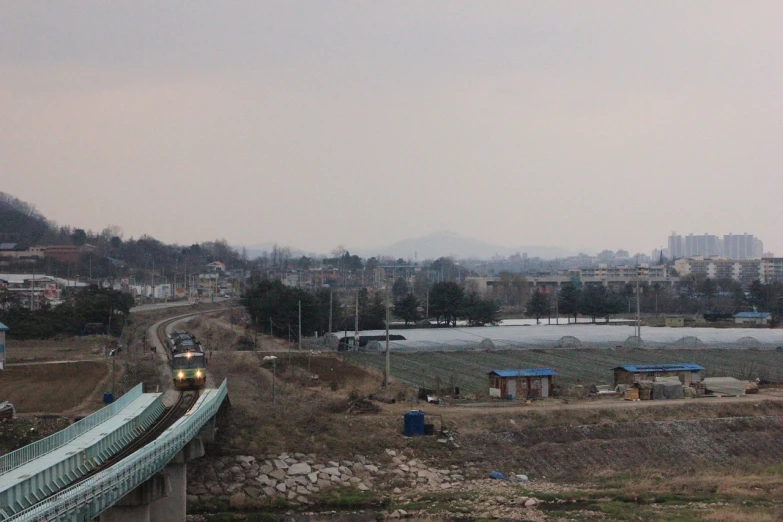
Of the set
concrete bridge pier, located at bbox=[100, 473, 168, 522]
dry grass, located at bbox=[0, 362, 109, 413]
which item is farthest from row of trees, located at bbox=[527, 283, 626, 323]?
concrete bridge pier, located at bbox=[100, 473, 168, 522]

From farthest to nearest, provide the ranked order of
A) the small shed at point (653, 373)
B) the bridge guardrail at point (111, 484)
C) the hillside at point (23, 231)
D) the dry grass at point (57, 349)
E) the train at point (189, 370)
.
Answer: the hillside at point (23, 231) < the dry grass at point (57, 349) < the small shed at point (653, 373) < the train at point (189, 370) < the bridge guardrail at point (111, 484)

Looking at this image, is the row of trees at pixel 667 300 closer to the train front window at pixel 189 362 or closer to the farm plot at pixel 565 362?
the farm plot at pixel 565 362

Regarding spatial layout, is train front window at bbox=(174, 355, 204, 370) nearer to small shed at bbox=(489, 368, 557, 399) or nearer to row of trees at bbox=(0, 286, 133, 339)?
small shed at bbox=(489, 368, 557, 399)

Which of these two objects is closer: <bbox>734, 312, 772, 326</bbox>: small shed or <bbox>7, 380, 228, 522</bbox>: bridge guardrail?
<bbox>7, 380, 228, 522</bbox>: bridge guardrail

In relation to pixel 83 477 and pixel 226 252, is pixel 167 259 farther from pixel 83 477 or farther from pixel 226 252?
pixel 83 477

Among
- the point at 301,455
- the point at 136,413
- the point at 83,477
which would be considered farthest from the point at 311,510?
the point at 83,477

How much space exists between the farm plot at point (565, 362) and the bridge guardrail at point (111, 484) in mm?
20182

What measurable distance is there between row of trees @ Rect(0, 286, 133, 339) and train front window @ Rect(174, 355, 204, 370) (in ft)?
87.2

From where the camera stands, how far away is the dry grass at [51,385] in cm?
3102

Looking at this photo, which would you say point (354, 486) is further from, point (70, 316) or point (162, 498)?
point (70, 316)

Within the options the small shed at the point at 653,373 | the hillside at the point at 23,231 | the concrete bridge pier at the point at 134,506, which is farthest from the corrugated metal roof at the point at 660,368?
the hillside at the point at 23,231

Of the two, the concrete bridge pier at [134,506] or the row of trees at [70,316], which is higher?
the row of trees at [70,316]

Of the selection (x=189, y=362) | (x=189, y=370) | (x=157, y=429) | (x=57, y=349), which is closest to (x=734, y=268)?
(x=57, y=349)

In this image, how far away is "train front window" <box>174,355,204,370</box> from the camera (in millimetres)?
31891
